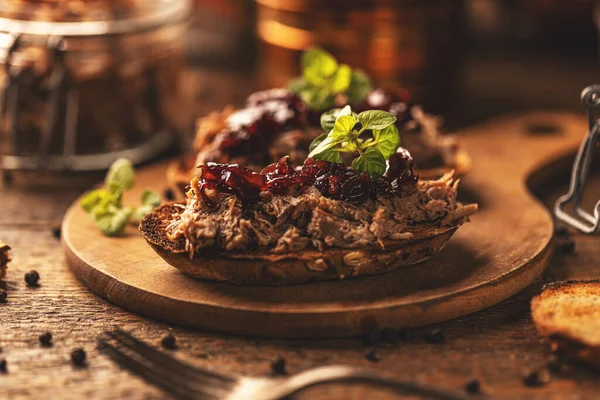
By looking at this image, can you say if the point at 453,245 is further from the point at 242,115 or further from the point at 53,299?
the point at 53,299

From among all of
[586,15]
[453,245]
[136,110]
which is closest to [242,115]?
[136,110]

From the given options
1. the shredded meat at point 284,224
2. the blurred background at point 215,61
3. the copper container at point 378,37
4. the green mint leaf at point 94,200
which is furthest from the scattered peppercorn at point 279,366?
the copper container at point 378,37

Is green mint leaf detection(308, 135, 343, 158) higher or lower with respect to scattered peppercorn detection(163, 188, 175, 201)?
higher

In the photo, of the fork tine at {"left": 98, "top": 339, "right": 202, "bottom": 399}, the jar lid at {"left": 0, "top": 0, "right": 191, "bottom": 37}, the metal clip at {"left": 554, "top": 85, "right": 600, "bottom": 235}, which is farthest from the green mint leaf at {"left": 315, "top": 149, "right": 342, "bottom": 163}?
the jar lid at {"left": 0, "top": 0, "right": 191, "bottom": 37}

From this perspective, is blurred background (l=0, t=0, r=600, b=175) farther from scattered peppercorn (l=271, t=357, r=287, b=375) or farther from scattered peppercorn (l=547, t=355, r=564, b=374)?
scattered peppercorn (l=547, t=355, r=564, b=374)

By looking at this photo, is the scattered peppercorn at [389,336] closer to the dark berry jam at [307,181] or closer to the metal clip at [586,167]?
the dark berry jam at [307,181]

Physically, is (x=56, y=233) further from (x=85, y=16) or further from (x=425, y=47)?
(x=425, y=47)
